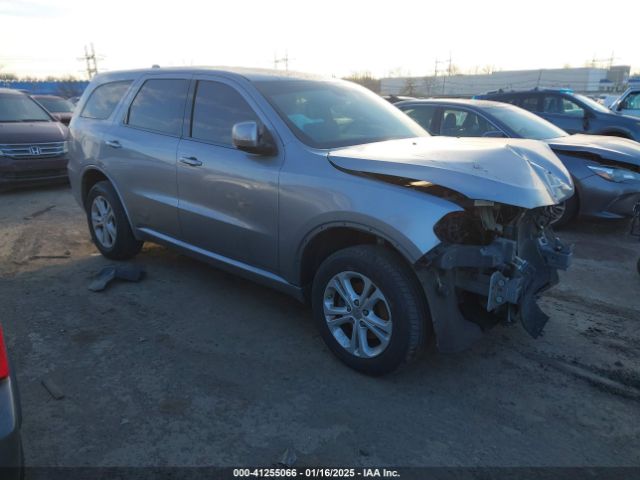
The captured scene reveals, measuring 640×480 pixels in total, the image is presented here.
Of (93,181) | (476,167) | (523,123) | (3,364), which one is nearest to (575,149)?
(523,123)

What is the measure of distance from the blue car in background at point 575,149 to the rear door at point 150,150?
12.6 ft

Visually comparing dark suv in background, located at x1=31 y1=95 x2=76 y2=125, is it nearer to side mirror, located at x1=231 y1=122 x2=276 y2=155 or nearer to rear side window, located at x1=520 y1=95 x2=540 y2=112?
rear side window, located at x1=520 y1=95 x2=540 y2=112

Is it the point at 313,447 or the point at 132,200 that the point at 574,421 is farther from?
the point at 132,200

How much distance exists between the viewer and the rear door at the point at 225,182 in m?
3.63

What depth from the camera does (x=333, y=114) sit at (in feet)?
13.0

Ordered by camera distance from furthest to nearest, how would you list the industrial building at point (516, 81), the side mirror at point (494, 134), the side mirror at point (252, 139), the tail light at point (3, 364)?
the industrial building at point (516, 81), the side mirror at point (494, 134), the side mirror at point (252, 139), the tail light at point (3, 364)

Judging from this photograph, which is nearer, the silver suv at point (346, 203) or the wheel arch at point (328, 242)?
the silver suv at point (346, 203)

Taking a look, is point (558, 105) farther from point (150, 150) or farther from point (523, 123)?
point (150, 150)

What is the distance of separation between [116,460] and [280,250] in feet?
5.38

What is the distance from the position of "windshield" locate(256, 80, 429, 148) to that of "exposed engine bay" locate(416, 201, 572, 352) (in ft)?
3.69

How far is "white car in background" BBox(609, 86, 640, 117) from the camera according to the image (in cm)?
1233

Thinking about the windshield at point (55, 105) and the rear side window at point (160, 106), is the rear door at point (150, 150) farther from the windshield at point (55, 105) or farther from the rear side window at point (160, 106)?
the windshield at point (55, 105)

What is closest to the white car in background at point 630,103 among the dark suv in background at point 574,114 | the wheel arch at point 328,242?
the dark suv in background at point 574,114

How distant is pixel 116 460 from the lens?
2516 mm
